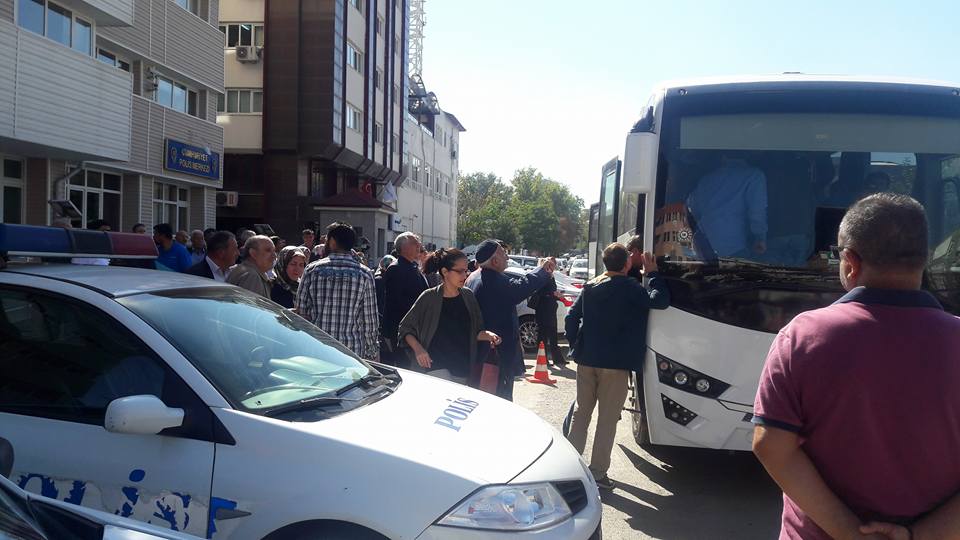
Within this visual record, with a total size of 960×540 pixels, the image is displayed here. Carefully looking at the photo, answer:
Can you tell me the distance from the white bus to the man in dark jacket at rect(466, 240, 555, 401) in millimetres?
1082

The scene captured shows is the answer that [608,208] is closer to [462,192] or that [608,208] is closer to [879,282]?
[879,282]


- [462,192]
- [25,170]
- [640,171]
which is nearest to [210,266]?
[640,171]

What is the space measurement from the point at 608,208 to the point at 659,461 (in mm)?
3162

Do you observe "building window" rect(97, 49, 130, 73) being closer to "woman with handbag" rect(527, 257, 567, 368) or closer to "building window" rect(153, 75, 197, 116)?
"building window" rect(153, 75, 197, 116)

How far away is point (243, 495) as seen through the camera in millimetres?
2787

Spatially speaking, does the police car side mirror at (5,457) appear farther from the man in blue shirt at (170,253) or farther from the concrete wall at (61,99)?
the concrete wall at (61,99)

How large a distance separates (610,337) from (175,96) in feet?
57.8

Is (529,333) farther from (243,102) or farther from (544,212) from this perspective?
(544,212)

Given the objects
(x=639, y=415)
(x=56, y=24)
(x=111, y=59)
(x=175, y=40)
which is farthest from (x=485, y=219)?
(x=639, y=415)

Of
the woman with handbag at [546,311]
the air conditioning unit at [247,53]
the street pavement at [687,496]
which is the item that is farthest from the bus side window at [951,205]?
the air conditioning unit at [247,53]

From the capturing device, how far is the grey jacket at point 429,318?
560cm

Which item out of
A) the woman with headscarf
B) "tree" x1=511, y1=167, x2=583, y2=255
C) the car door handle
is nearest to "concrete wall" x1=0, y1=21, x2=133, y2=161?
the woman with headscarf

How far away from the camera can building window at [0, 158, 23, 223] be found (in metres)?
14.1

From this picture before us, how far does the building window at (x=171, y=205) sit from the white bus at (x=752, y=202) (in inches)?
643
